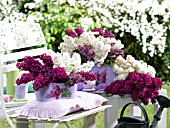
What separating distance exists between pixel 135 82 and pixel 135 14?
3.40m

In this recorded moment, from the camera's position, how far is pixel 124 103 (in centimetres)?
355

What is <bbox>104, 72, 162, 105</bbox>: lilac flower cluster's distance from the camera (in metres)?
3.38

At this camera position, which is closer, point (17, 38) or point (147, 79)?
point (147, 79)

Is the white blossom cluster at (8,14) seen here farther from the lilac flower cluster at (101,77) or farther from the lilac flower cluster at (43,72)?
the lilac flower cluster at (43,72)

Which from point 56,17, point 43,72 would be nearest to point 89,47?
point 43,72

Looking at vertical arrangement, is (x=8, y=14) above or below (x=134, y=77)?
above

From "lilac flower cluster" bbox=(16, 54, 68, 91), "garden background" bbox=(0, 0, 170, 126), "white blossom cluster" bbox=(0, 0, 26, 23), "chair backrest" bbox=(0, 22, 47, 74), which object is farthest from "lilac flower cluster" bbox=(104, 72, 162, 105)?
"white blossom cluster" bbox=(0, 0, 26, 23)

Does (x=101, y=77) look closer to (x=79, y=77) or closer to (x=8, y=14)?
(x=79, y=77)

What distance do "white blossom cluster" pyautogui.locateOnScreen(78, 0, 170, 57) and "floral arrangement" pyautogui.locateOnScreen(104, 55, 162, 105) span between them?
2930 mm

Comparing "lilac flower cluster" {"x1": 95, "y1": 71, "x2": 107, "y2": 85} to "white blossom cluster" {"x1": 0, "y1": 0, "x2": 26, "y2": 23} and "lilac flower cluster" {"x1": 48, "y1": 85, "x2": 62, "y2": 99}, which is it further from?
"white blossom cluster" {"x1": 0, "y1": 0, "x2": 26, "y2": 23}

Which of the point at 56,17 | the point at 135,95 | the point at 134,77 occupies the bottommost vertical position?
the point at 135,95

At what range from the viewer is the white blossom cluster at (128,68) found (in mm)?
3484

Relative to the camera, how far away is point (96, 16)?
650 cm

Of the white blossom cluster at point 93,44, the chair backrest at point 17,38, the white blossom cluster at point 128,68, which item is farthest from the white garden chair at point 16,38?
the white blossom cluster at point 128,68
